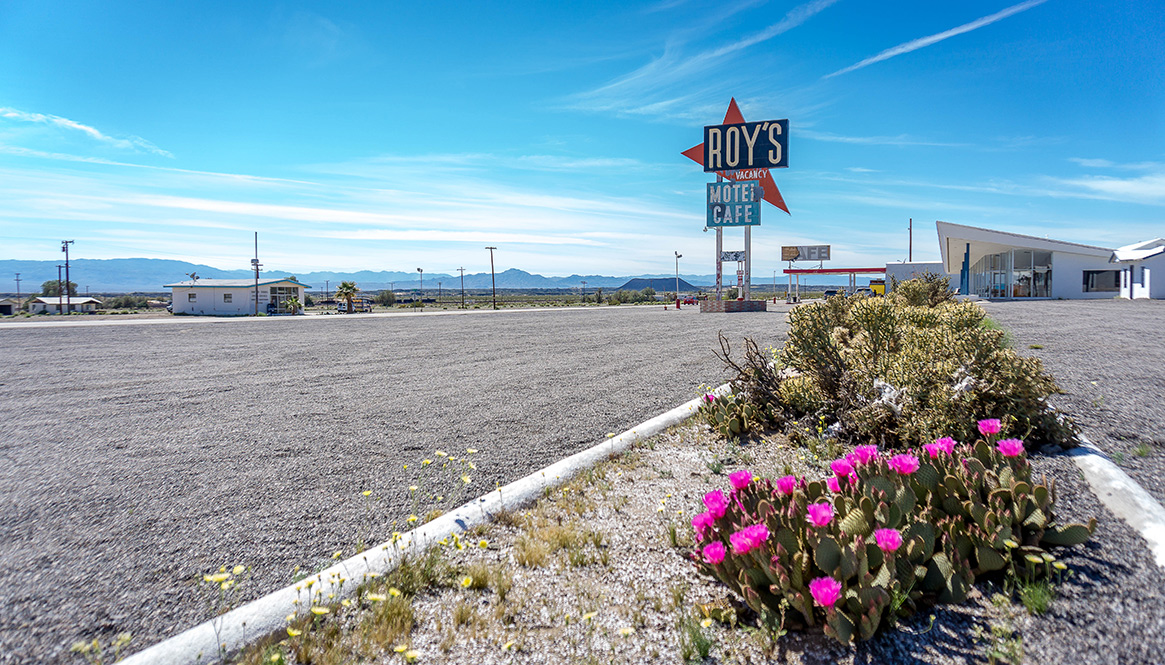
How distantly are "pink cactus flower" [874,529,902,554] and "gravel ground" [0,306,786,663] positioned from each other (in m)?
2.67

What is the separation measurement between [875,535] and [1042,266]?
4920cm

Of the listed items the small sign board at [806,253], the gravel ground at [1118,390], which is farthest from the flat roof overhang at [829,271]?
the gravel ground at [1118,390]

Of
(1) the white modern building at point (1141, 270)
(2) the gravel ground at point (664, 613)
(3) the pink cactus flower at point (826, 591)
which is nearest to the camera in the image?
(3) the pink cactus flower at point (826, 591)

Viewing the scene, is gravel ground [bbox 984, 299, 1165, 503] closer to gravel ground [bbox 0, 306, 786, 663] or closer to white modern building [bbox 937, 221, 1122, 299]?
gravel ground [bbox 0, 306, 786, 663]

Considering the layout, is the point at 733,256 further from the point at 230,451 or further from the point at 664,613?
the point at 664,613

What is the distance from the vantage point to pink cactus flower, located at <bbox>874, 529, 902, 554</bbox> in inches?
84.1

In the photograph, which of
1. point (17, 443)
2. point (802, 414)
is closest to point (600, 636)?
point (802, 414)

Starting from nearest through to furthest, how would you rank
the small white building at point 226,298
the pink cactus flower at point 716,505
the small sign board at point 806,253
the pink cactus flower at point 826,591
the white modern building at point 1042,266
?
the pink cactus flower at point 826,591
the pink cactus flower at point 716,505
the white modern building at point 1042,266
the small white building at point 226,298
the small sign board at point 806,253

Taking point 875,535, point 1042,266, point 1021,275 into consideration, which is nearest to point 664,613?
point 875,535

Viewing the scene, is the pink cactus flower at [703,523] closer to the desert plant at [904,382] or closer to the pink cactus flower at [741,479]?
the pink cactus flower at [741,479]

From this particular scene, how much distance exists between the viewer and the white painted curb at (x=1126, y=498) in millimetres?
2611

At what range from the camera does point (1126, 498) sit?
296cm

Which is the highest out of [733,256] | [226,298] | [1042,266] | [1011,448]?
[733,256]

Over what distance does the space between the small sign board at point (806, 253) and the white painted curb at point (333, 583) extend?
69.1 m
